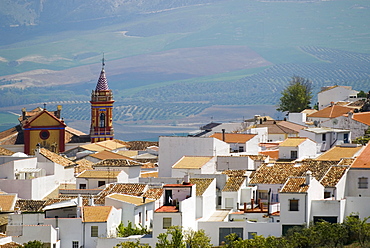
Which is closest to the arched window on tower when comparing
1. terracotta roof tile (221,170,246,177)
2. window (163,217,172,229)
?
terracotta roof tile (221,170,246,177)

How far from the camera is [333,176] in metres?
44.9

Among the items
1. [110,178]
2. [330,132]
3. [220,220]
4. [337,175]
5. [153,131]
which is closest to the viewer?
[220,220]

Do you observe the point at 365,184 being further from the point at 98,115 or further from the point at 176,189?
the point at 98,115

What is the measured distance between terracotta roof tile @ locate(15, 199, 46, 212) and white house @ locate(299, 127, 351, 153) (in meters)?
21.6

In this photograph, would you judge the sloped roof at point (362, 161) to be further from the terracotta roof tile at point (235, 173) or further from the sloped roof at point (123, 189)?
the sloped roof at point (123, 189)

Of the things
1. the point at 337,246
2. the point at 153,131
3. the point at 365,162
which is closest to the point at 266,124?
the point at 365,162

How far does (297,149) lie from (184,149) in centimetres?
544

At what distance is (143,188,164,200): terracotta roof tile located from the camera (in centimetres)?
4481

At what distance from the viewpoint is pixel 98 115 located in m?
104

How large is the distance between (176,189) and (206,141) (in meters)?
14.2

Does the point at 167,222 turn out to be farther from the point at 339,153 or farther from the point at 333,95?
the point at 333,95

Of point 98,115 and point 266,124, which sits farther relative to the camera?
point 98,115

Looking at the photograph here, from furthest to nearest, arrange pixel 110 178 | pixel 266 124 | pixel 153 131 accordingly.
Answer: pixel 153 131
pixel 266 124
pixel 110 178

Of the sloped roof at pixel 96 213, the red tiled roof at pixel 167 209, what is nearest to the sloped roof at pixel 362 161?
the red tiled roof at pixel 167 209
